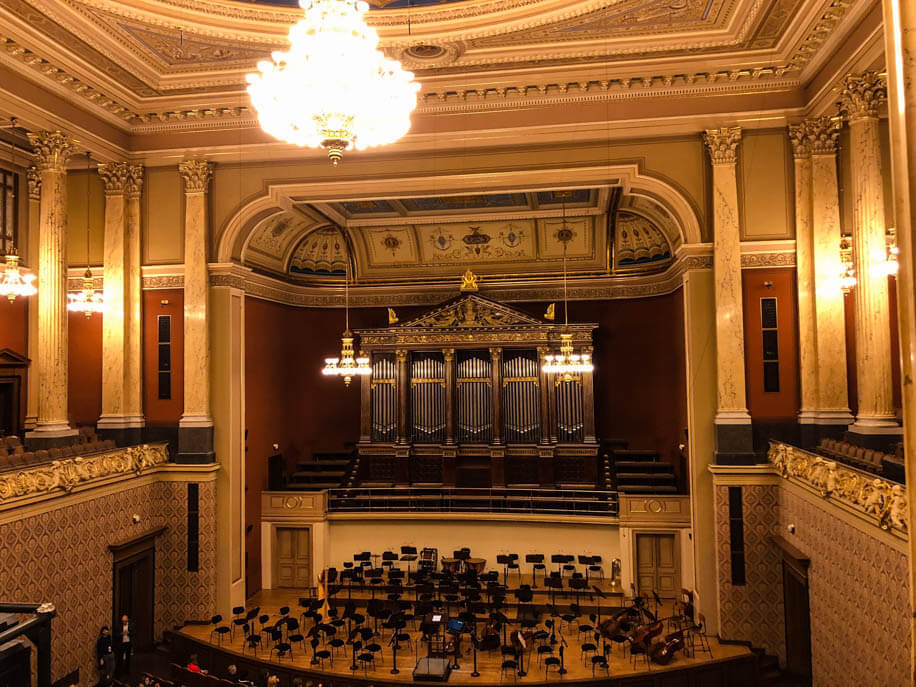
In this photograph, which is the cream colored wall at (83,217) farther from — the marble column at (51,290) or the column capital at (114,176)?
the marble column at (51,290)

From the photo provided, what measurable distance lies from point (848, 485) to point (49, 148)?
461 inches

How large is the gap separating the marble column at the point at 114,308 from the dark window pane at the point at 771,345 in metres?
10.6

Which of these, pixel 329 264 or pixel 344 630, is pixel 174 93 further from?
pixel 344 630

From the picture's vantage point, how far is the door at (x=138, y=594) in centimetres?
1137

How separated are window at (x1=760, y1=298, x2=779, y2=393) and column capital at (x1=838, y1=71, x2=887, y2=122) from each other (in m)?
3.02

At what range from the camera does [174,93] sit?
11.7 m

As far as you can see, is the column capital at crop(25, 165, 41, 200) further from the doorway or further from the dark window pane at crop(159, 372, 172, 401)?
the doorway

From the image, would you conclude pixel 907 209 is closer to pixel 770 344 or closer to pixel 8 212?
pixel 770 344

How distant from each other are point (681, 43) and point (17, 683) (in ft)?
34.8

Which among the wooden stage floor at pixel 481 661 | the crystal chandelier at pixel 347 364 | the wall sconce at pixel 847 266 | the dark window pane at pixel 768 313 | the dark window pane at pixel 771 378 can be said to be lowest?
the wooden stage floor at pixel 481 661

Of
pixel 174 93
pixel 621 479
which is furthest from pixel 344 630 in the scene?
pixel 174 93

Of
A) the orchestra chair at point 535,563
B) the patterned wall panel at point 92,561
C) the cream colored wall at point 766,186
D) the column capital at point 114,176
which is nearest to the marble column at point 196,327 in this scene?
the patterned wall panel at point 92,561

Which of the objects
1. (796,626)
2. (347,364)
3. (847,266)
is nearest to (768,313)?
(847,266)

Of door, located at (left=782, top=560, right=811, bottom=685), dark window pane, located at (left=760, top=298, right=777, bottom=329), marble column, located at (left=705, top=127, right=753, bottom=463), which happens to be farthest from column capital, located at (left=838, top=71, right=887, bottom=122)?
door, located at (left=782, top=560, right=811, bottom=685)
